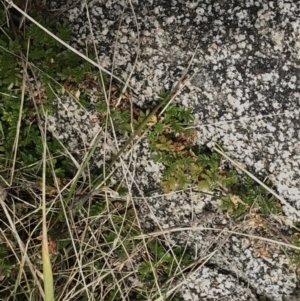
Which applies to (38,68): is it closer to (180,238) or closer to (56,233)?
(56,233)

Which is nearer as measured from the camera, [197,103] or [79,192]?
[197,103]

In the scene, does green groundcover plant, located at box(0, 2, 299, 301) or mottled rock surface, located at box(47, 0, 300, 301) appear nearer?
mottled rock surface, located at box(47, 0, 300, 301)

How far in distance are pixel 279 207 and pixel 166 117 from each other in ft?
1.85

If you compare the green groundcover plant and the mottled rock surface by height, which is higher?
the mottled rock surface

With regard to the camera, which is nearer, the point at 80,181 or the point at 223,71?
the point at 223,71

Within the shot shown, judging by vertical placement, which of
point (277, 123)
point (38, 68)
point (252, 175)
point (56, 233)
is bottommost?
point (56, 233)

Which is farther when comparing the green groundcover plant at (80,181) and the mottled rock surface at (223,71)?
the green groundcover plant at (80,181)

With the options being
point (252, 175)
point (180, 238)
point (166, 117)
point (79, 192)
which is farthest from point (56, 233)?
point (252, 175)

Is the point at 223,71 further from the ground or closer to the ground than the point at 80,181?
further from the ground

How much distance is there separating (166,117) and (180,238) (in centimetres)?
55

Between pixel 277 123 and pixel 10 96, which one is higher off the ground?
pixel 277 123

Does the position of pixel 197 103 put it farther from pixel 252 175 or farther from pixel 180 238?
pixel 180 238

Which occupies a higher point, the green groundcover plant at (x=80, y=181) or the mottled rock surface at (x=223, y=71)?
the mottled rock surface at (x=223, y=71)

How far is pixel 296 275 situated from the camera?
2.45 m
